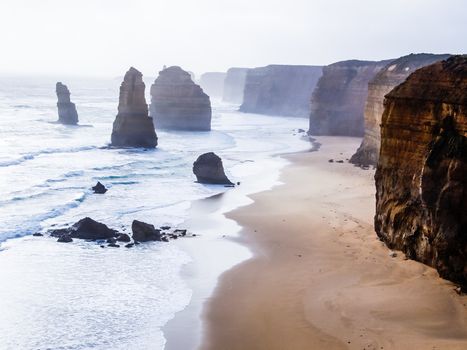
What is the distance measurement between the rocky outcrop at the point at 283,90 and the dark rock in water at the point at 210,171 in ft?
318

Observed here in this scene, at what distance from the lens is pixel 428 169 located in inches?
656

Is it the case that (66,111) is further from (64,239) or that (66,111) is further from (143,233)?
(143,233)

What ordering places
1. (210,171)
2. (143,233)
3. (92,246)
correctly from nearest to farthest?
(92,246) < (143,233) < (210,171)

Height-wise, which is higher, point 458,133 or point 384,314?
point 458,133

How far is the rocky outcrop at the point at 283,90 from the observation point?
445ft

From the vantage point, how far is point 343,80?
2990 inches

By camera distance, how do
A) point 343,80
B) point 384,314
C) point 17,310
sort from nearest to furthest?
1. point 384,314
2. point 17,310
3. point 343,80

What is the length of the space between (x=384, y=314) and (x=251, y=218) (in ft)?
44.4

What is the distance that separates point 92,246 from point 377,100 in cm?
2885

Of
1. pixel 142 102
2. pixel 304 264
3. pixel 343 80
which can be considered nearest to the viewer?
pixel 304 264

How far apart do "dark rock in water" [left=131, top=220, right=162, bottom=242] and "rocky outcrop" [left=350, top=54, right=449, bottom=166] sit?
24545mm

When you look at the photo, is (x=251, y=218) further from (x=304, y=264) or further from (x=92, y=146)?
(x=92, y=146)

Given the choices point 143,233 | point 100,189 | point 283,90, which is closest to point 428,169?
point 143,233

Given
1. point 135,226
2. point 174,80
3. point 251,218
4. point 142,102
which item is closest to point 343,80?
point 174,80
